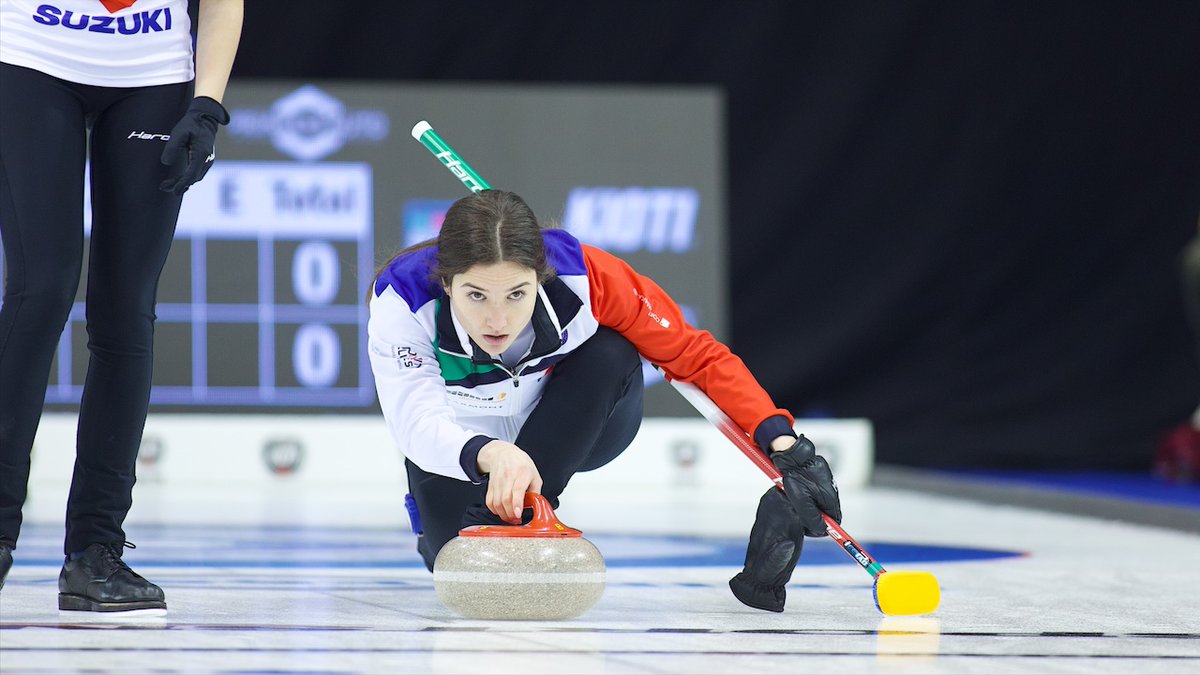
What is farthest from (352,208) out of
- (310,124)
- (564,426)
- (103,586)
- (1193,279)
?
(103,586)

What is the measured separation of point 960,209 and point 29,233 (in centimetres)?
498

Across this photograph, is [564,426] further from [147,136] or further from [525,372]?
[147,136]

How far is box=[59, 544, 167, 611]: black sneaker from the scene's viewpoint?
1975mm

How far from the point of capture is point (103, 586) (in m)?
1.98

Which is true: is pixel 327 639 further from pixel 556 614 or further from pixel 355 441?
pixel 355 441

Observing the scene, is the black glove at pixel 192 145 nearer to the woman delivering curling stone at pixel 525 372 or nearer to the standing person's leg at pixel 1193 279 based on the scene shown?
the woman delivering curling stone at pixel 525 372

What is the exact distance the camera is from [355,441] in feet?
17.6

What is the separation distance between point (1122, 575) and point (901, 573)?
2.62 ft

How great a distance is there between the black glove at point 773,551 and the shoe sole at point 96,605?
0.75 m

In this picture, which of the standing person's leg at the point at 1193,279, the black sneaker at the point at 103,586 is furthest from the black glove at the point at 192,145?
the standing person's leg at the point at 1193,279

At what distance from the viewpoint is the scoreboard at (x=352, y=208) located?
5262 millimetres

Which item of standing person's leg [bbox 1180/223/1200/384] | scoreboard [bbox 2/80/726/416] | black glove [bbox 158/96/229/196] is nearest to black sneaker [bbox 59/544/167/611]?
black glove [bbox 158/96/229/196]

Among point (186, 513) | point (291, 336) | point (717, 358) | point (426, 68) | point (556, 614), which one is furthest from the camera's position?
point (426, 68)

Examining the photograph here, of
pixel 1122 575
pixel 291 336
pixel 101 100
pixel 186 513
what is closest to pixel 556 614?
pixel 101 100
